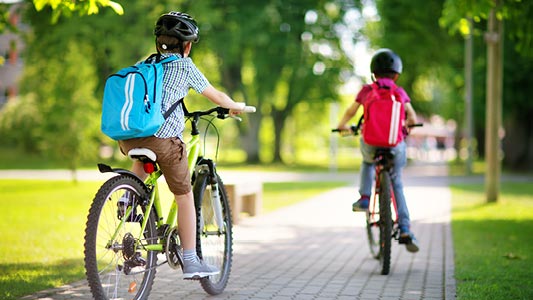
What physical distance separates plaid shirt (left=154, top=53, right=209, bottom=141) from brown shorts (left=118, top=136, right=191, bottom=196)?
71 millimetres

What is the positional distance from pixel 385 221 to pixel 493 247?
291 centimetres

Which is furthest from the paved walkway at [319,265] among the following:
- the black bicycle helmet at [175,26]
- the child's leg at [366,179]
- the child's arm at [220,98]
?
the black bicycle helmet at [175,26]

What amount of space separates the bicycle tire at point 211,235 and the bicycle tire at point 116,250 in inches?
23.5

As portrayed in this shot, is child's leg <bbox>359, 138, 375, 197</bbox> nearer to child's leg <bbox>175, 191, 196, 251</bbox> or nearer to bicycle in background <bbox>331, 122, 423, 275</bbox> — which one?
bicycle in background <bbox>331, 122, 423, 275</bbox>

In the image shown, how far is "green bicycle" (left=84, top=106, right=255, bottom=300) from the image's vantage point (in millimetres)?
5234

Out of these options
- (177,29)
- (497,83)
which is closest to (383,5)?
(497,83)

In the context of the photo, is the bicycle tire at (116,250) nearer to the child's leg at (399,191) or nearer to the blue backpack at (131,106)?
the blue backpack at (131,106)

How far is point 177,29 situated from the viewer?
595cm

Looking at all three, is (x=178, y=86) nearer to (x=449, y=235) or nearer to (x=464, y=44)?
(x=449, y=235)

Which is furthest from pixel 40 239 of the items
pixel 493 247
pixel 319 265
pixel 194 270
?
pixel 194 270

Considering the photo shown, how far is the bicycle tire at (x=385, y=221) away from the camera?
25.7ft

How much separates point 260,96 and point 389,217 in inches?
1274

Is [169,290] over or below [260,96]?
below

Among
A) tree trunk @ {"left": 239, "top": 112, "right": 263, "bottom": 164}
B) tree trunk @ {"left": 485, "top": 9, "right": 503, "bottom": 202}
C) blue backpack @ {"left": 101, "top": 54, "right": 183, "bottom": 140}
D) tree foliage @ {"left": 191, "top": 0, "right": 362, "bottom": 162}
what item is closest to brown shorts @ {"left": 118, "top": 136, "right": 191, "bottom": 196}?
blue backpack @ {"left": 101, "top": 54, "right": 183, "bottom": 140}
